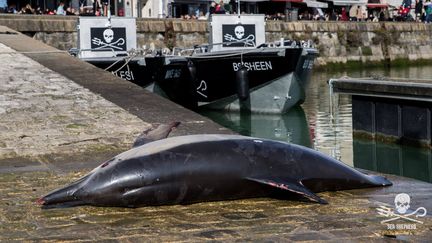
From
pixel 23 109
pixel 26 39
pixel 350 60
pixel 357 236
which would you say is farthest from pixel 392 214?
pixel 350 60

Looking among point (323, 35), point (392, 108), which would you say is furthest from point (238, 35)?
point (323, 35)

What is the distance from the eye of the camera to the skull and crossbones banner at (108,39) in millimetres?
23500

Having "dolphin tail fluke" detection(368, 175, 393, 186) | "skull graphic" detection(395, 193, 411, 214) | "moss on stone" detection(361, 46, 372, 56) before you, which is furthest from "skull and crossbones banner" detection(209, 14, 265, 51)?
"moss on stone" detection(361, 46, 372, 56)

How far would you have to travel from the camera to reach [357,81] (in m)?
16.5

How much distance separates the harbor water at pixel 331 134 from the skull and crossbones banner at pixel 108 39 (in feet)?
10.0

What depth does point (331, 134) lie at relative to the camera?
782 inches

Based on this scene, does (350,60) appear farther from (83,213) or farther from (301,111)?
(83,213)

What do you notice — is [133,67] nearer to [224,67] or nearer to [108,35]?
[108,35]

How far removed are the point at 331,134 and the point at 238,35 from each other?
5.82 m

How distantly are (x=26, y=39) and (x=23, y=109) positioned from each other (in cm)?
854

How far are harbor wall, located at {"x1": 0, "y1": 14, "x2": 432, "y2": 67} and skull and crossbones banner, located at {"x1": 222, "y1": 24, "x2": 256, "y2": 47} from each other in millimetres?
8486

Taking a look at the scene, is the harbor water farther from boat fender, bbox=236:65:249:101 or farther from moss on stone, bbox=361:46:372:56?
moss on stone, bbox=361:46:372:56

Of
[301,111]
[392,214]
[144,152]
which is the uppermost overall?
[144,152]

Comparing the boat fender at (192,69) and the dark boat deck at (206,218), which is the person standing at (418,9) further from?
the dark boat deck at (206,218)
